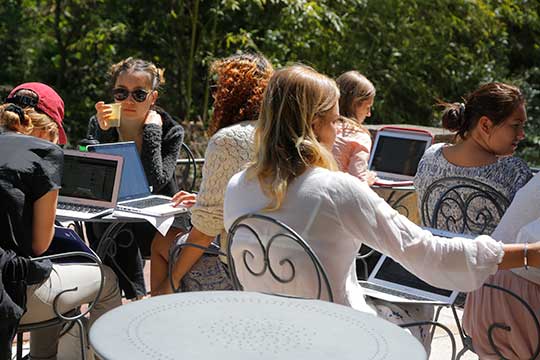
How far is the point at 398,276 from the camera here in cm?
291

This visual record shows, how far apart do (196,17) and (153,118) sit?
5118mm

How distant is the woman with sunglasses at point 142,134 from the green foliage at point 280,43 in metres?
4.74

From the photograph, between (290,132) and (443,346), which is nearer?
(290,132)

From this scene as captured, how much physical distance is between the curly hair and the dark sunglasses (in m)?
0.85

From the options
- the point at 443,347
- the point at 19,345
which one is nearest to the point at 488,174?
the point at 443,347

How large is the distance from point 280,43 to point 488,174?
21.0ft

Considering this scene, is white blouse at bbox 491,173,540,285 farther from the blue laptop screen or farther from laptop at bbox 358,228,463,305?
the blue laptop screen

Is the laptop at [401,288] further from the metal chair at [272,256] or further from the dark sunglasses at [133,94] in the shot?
the dark sunglasses at [133,94]

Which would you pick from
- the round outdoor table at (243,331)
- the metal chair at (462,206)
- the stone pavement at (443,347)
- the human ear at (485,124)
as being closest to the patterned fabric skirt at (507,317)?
the metal chair at (462,206)

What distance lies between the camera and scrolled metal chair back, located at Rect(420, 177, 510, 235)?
11.2 ft

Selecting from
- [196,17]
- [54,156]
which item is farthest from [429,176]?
[196,17]

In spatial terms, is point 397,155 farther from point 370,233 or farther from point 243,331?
point 243,331

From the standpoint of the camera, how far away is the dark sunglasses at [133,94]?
445 centimetres

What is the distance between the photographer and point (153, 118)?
4.51 meters
